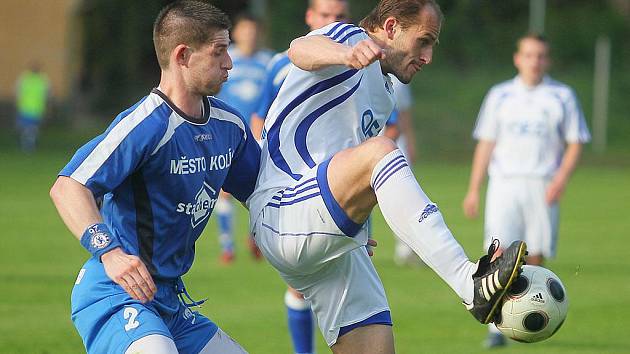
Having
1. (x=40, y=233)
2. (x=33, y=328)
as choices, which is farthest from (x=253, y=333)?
(x=40, y=233)

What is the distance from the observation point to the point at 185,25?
5.16m

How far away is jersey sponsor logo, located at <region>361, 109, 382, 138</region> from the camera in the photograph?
5648 millimetres

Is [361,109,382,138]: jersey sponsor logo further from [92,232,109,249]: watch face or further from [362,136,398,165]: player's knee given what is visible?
[92,232,109,249]: watch face

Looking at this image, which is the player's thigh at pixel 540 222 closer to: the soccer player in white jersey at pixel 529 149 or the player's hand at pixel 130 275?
the soccer player in white jersey at pixel 529 149

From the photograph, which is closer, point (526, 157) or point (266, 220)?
point (266, 220)

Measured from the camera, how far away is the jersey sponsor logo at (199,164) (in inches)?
202

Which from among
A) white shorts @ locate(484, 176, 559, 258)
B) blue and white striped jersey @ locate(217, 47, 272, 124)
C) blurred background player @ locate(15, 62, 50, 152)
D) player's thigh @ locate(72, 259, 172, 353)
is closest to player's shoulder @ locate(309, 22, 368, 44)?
player's thigh @ locate(72, 259, 172, 353)

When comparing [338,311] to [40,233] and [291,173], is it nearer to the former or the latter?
[291,173]

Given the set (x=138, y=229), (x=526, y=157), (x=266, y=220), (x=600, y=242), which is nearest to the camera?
(x=138, y=229)

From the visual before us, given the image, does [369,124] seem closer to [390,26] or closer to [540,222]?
[390,26]

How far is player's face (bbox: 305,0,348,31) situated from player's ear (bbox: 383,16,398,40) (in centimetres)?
271

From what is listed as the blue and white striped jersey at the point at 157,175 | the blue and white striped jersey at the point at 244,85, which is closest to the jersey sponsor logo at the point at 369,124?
the blue and white striped jersey at the point at 157,175

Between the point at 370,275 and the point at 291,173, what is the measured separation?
0.75 m

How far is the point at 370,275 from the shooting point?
5930 mm
